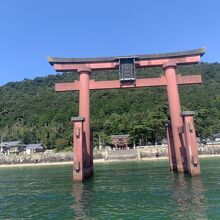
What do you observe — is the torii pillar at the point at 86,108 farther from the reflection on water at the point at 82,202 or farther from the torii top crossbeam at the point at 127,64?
the reflection on water at the point at 82,202

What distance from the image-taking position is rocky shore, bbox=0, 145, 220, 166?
50.2 metres

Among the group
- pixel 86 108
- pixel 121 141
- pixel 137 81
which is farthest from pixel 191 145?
pixel 121 141

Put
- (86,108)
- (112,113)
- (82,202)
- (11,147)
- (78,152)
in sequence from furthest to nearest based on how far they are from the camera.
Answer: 1. (112,113)
2. (11,147)
3. (86,108)
4. (78,152)
5. (82,202)

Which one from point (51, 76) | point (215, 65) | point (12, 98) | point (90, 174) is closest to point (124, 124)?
point (90, 174)

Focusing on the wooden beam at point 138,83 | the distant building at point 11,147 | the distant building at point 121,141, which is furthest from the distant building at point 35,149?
the wooden beam at point 138,83

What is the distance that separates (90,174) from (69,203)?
9620 mm

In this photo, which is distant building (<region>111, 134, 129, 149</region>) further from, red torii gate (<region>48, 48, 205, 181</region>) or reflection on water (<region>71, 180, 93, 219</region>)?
reflection on water (<region>71, 180, 93, 219</region>)

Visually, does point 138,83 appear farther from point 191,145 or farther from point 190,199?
point 190,199

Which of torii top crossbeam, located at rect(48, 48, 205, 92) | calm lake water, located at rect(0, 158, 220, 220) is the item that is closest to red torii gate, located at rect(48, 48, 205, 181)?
torii top crossbeam, located at rect(48, 48, 205, 92)

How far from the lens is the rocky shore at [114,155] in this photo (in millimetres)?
50188

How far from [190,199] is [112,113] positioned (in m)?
82.7

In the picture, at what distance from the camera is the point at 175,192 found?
12734 millimetres

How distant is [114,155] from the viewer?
51406mm

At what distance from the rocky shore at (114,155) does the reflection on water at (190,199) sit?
1377 inches
